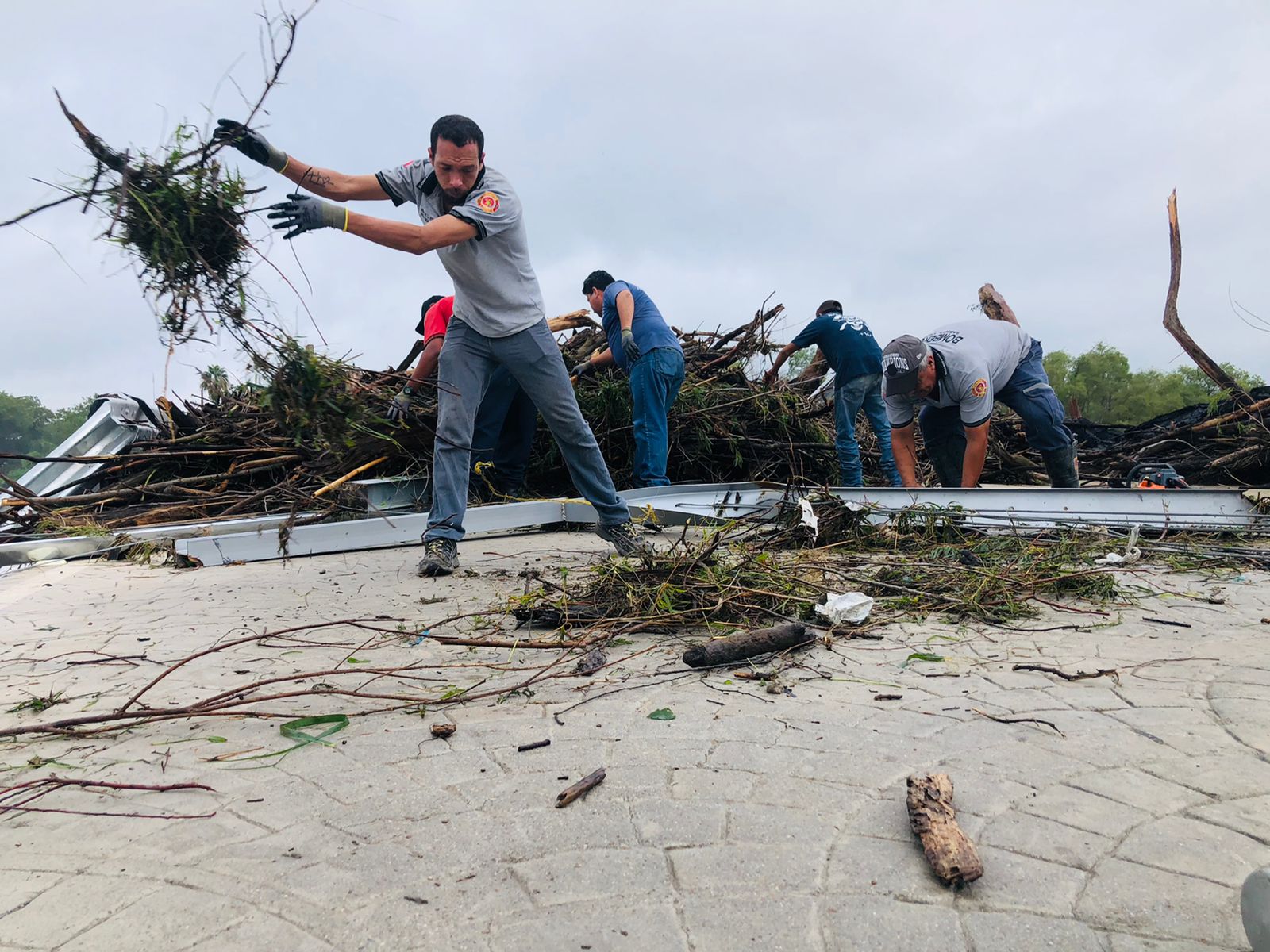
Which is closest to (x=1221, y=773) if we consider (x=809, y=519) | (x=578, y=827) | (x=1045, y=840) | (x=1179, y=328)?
(x=1045, y=840)

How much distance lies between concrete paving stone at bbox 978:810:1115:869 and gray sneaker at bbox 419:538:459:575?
9.77 ft

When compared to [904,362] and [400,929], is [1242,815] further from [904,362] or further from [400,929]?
[904,362]

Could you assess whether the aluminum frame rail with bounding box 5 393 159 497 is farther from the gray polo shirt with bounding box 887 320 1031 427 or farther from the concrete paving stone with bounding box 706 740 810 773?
the gray polo shirt with bounding box 887 320 1031 427

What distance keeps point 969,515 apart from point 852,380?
254 cm

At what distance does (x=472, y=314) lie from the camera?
13.0ft

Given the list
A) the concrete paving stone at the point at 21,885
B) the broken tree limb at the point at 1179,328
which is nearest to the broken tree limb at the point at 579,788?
the concrete paving stone at the point at 21,885

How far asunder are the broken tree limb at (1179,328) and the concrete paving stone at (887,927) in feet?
26.0

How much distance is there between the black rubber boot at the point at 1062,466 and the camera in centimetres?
563

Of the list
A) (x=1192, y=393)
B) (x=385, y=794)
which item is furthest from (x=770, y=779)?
(x=1192, y=393)

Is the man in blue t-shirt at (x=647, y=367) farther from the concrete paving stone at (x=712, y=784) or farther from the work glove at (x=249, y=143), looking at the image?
the concrete paving stone at (x=712, y=784)

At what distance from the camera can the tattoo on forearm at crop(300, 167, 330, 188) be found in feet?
11.3

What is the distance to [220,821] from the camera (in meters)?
1.35

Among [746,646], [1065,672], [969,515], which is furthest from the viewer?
[969,515]

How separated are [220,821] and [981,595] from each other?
8.88 ft
